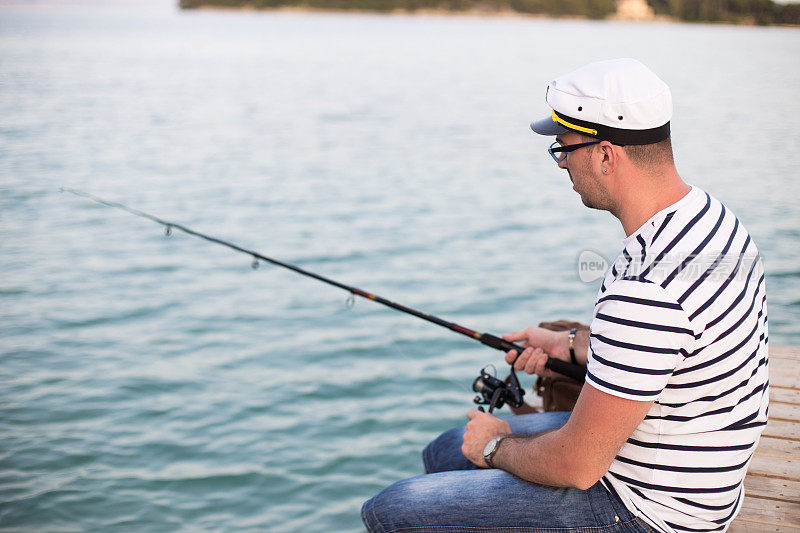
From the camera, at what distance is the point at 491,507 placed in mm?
2113

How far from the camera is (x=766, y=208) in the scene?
11305mm

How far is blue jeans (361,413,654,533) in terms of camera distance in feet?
6.64

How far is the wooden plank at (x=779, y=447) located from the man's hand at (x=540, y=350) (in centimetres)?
75

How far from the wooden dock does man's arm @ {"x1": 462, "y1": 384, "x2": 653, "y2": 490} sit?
721mm

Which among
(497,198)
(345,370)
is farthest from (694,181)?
(345,370)

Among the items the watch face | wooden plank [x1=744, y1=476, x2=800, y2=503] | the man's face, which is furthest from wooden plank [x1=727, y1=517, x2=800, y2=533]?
the man's face

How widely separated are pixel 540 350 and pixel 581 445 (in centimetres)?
107

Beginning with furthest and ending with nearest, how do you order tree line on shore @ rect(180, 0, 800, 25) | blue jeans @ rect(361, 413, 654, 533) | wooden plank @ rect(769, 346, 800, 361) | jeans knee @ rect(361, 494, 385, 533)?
tree line on shore @ rect(180, 0, 800, 25) < wooden plank @ rect(769, 346, 800, 361) < jeans knee @ rect(361, 494, 385, 533) < blue jeans @ rect(361, 413, 654, 533)

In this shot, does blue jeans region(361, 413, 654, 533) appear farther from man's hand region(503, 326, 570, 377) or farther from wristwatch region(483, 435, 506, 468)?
man's hand region(503, 326, 570, 377)

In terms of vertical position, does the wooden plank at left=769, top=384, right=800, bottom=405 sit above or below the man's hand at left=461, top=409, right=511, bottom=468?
below

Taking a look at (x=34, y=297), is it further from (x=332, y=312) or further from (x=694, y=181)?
(x=694, y=181)

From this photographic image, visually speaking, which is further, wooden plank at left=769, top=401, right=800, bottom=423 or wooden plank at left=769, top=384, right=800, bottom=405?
wooden plank at left=769, top=384, right=800, bottom=405

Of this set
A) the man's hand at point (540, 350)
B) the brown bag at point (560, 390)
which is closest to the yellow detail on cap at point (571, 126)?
the man's hand at point (540, 350)

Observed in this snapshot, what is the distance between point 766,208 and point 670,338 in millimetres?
10608
